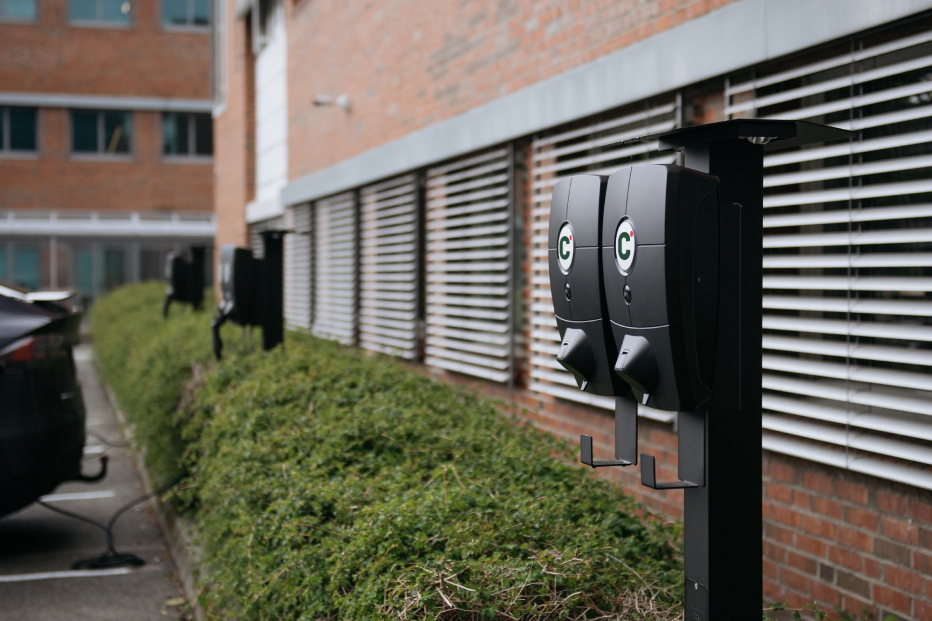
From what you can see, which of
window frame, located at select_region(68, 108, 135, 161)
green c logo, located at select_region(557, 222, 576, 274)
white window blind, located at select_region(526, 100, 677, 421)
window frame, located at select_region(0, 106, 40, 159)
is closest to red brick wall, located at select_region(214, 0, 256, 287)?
white window blind, located at select_region(526, 100, 677, 421)

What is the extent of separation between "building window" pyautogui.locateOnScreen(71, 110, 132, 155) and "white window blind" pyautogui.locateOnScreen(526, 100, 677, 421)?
88.6 ft

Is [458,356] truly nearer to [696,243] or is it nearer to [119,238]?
[696,243]

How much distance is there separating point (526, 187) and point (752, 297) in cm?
506

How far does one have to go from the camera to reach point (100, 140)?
100 ft

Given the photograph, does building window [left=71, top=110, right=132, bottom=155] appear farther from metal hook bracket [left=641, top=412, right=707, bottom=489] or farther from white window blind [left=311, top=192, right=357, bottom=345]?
metal hook bracket [left=641, top=412, right=707, bottom=489]

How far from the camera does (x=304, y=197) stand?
13.5m

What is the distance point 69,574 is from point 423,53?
5838 millimetres

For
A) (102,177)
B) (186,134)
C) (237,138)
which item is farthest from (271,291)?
(186,134)

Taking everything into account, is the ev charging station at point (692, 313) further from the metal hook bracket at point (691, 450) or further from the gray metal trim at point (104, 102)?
the gray metal trim at point (104, 102)

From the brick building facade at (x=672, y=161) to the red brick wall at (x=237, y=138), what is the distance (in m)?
6.60

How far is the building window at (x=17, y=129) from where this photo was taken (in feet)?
96.6

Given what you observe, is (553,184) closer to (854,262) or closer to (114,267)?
(854,262)

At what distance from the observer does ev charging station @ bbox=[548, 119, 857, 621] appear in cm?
212

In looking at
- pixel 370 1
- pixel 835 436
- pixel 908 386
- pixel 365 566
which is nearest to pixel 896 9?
pixel 908 386
